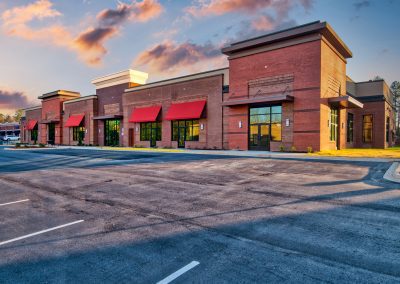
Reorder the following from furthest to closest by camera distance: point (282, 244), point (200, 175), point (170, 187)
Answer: point (200, 175)
point (170, 187)
point (282, 244)

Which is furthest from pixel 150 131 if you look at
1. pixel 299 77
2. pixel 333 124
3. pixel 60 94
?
pixel 60 94

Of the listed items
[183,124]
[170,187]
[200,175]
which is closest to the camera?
[170,187]

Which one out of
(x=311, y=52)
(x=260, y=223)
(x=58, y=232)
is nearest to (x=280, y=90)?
(x=311, y=52)

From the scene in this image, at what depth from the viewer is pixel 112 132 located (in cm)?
4356

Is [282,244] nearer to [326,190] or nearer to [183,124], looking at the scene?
[326,190]

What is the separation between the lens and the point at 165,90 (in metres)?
34.8

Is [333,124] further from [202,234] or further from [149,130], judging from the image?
[202,234]

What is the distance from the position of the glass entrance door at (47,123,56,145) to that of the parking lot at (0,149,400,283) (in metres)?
53.5

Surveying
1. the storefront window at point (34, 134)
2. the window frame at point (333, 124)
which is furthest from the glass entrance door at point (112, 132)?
the window frame at point (333, 124)

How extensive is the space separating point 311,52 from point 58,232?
24113 mm

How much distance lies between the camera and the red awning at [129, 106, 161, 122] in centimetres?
3519

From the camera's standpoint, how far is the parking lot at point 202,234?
11.0 ft

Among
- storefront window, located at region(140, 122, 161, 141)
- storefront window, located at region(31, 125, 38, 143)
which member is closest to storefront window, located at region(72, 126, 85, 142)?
storefront window, located at region(140, 122, 161, 141)

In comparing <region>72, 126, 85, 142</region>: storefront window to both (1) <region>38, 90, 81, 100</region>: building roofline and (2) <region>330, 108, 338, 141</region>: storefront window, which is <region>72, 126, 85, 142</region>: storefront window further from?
(2) <region>330, 108, 338, 141</region>: storefront window
